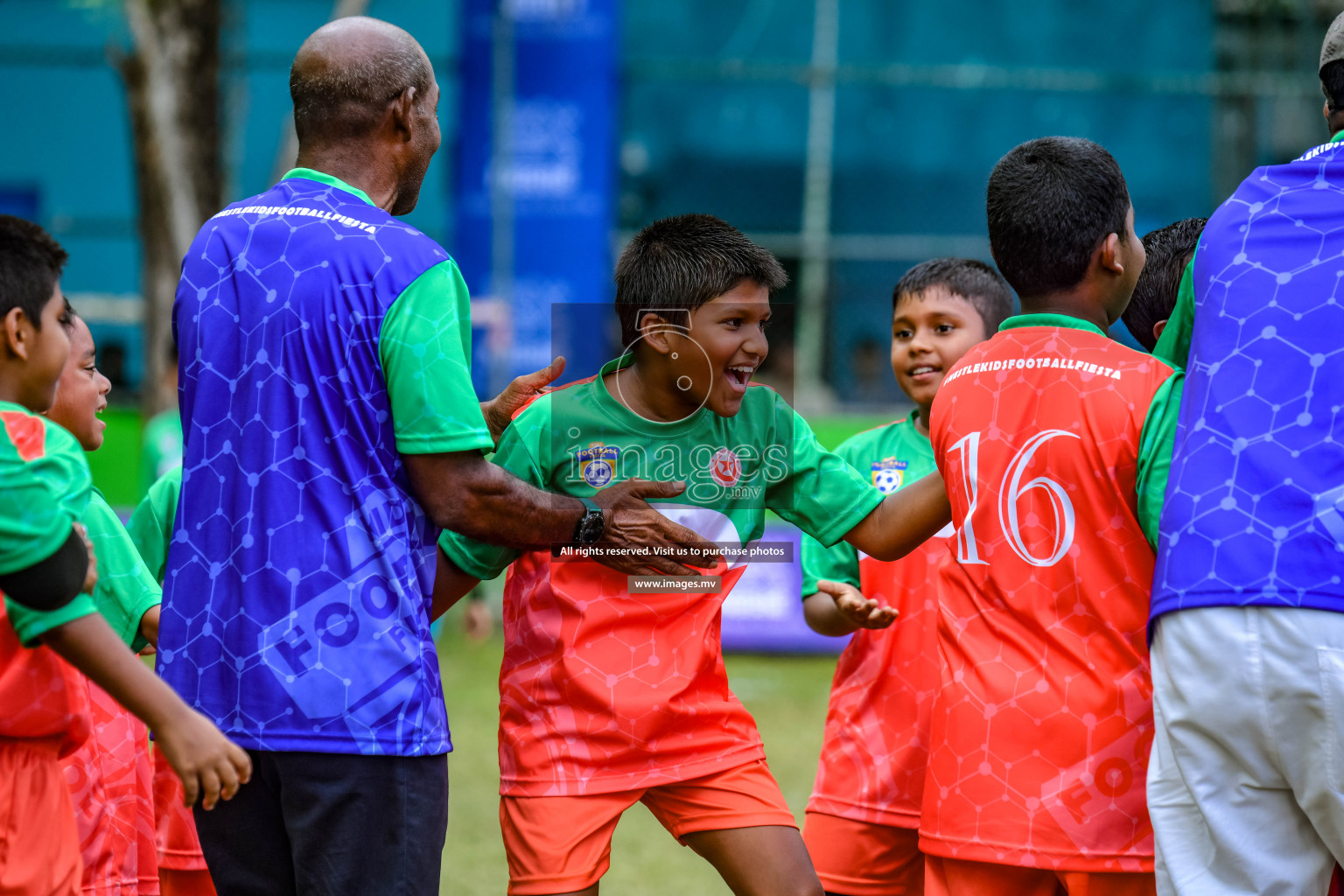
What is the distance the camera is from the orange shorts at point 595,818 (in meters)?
2.87

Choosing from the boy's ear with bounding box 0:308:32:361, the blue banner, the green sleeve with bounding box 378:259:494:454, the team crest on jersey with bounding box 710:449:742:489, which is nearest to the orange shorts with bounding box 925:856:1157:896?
the team crest on jersey with bounding box 710:449:742:489

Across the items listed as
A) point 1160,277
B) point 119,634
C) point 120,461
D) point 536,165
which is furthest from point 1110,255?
point 120,461

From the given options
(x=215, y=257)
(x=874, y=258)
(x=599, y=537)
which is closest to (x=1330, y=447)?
(x=599, y=537)

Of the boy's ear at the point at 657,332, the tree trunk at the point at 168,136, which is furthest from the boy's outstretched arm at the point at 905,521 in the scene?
the tree trunk at the point at 168,136

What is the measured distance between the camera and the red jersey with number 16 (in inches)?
103

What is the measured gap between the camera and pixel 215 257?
267 cm

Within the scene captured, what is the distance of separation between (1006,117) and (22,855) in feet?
41.9

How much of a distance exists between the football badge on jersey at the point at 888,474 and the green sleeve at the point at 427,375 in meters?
1.53

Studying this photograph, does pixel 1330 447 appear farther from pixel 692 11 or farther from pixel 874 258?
pixel 692 11

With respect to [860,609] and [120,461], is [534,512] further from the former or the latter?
[120,461]

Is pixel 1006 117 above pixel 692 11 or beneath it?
beneath

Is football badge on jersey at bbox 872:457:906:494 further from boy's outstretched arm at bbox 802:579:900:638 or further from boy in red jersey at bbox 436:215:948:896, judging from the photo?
boy in red jersey at bbox 436:215:948:896

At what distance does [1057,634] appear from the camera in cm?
265

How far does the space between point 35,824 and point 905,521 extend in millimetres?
1852
